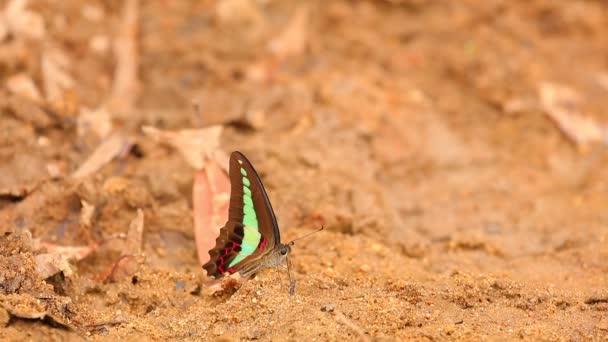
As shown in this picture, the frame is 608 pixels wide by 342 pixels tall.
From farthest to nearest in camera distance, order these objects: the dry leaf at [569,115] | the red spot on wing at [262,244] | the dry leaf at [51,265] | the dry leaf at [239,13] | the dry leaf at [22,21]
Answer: the dry leaf at [239,13]
the dry leaf at [569,115]
the dry leaf at [22,21]
the red spot on wing at [262,244]
the dry leaf at [51,265]

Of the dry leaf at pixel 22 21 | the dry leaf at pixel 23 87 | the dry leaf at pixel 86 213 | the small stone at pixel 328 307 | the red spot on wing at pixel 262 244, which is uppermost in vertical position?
the dry leaf at pixel 22 21

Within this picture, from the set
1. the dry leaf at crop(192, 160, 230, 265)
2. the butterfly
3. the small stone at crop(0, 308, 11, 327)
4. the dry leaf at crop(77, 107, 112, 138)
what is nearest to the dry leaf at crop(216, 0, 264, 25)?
the dry leaf at crop(77, 107, 112, 138)

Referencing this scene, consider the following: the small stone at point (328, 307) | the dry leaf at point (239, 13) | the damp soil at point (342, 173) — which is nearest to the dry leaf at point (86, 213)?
the damp soil at point (342, 173)

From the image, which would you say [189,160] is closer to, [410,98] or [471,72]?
[410,98]

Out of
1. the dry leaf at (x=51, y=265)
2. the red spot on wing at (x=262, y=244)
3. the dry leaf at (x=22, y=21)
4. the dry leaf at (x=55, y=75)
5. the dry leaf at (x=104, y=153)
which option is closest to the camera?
the dry leaf at (x=51, y=265)

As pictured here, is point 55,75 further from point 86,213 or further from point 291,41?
point 291,41

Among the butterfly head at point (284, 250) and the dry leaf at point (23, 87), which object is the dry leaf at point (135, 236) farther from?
the dry leaf at point (23, 87)


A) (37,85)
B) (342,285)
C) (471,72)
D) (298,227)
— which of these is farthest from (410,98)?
(37,85)
